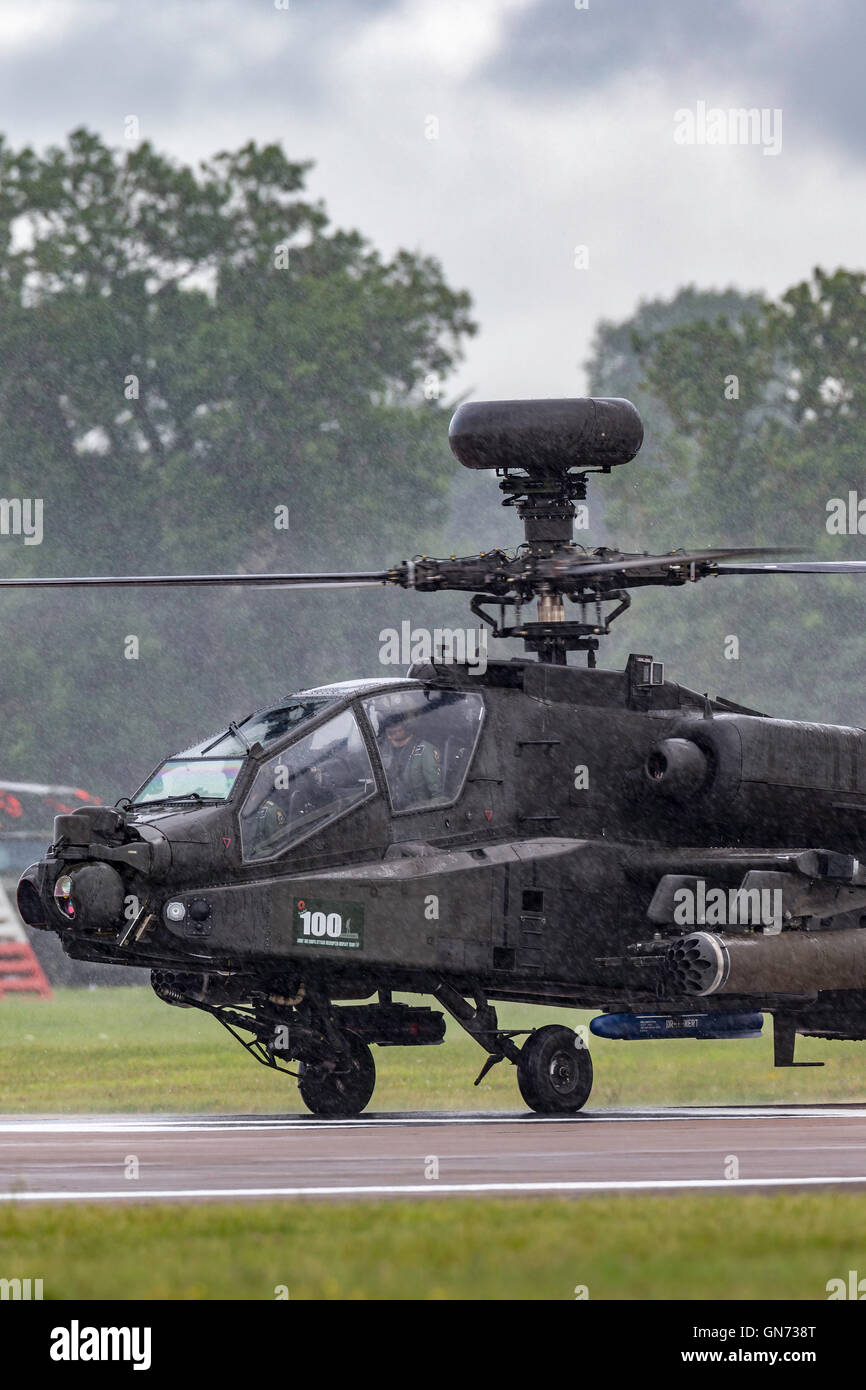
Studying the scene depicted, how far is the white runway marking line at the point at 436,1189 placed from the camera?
11.2 m

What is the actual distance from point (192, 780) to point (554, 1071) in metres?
3.50

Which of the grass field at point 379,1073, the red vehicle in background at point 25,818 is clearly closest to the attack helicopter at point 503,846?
the grass field at point 379,1073

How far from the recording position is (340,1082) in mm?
19047

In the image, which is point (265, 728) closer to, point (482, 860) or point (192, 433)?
point (482, 860)

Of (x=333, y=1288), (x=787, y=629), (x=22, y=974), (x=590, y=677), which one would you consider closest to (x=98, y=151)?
(x=787, y=629)

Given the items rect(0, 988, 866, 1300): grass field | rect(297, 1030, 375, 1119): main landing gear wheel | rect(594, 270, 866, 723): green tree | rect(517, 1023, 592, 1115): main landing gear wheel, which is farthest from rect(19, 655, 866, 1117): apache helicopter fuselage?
rect(594, 270, 866, 723): green tree

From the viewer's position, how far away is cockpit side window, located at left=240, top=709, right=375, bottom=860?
17.5 m

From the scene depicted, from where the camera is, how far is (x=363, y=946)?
17.5m

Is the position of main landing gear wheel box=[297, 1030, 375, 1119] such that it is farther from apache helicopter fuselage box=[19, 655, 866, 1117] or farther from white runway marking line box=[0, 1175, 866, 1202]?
white runway marking line box=[0, 1175, 866, 1202]

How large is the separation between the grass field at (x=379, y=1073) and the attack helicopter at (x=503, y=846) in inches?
145

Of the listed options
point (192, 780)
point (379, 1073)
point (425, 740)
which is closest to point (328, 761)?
point (425, 740)

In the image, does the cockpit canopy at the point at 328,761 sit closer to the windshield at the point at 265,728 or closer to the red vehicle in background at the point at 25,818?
the windshield at the point at 265,728

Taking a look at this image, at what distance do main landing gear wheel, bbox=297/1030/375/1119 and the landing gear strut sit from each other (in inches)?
37.2
